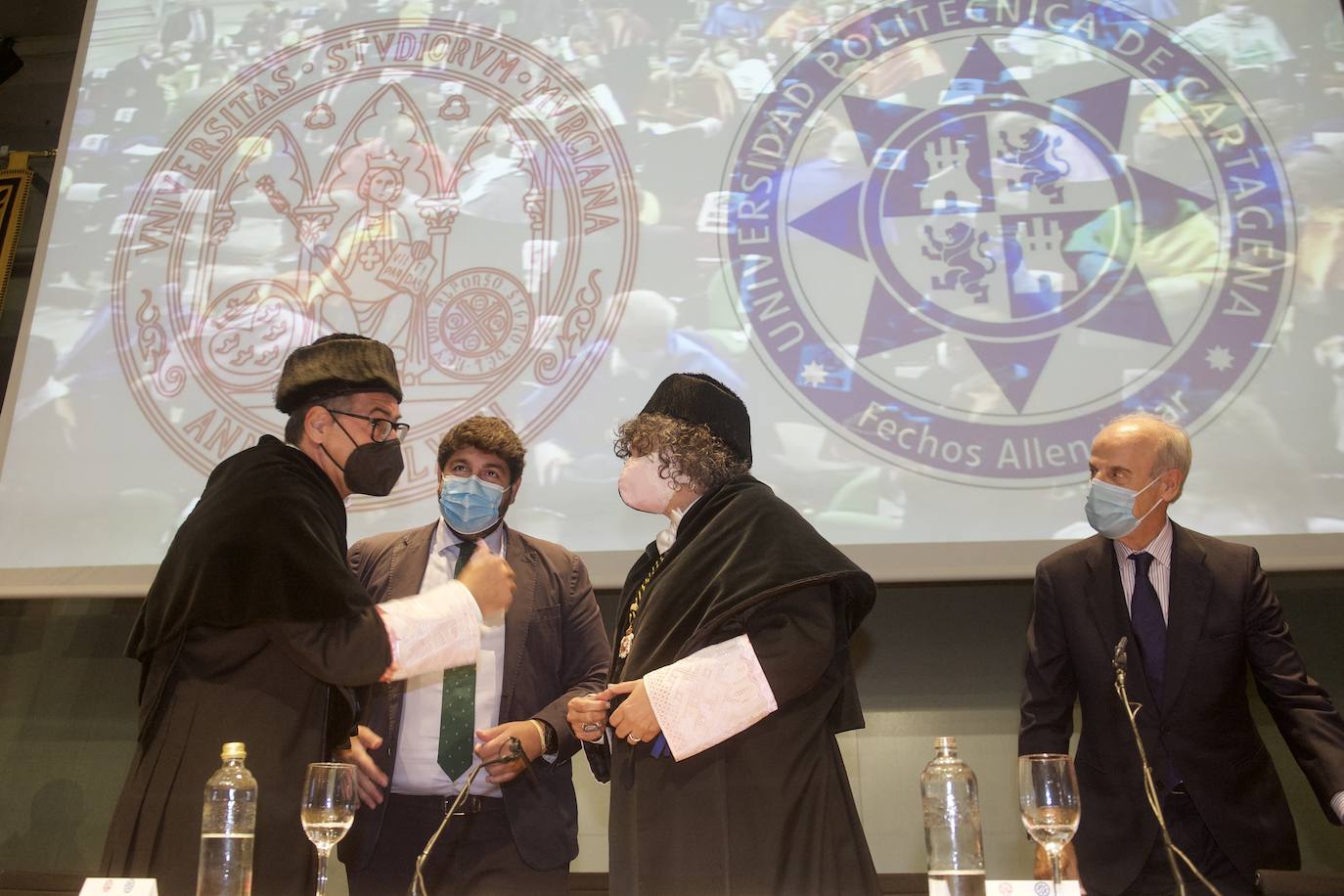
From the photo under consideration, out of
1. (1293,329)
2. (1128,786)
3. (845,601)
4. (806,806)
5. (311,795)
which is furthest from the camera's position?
(1293,329)

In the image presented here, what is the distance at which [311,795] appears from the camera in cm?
170

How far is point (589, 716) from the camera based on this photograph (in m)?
2.24

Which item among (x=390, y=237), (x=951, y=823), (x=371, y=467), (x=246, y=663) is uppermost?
(x=390, y=237)

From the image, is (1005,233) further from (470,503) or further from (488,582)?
(488,582)

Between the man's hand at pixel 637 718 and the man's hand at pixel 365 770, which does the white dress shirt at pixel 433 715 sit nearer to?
the man's hand at pixel 365 770

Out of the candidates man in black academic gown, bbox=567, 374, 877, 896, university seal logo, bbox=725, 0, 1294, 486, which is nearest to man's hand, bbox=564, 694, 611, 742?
man in black academic gown, bbox=567, 374, 877, 896

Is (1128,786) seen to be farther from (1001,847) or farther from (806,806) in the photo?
(1001,847)

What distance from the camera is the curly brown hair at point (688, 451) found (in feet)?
7.94

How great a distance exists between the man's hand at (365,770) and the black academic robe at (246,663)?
0.24m

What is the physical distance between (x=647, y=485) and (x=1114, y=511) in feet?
3.80

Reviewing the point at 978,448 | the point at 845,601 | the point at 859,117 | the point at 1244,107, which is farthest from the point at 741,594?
the point at 1244,107

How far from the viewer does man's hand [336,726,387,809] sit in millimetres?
2379

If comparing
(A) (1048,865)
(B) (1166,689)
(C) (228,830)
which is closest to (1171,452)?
(B) (1166,689)

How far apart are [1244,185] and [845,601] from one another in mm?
2138
